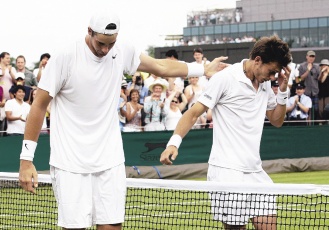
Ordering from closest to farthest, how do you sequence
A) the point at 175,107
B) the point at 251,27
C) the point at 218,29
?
the point at 175,107, the point at 251,27, the point at 218,29

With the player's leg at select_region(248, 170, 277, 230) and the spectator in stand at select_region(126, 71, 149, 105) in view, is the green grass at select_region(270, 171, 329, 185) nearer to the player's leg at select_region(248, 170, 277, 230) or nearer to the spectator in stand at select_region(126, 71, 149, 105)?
the spectator in stand at select_region(126, 71, 149, 105)

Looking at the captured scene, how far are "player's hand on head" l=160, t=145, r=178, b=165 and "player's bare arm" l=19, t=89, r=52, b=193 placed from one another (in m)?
0.99

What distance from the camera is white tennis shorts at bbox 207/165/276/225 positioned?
22.4 feet

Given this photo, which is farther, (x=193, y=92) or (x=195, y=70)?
(x=193, y=92)

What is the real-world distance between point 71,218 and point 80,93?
2.97ft

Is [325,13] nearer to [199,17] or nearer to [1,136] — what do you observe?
[199,17]

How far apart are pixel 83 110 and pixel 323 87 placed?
14.1m

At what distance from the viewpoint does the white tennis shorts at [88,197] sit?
19.8ft

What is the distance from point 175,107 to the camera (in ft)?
53.5

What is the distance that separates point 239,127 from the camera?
690 cm

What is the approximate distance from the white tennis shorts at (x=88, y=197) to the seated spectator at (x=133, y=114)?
32.0 ft

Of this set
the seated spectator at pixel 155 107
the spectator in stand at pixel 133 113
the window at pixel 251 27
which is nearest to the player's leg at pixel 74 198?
the seated spectator at pixel 155 107

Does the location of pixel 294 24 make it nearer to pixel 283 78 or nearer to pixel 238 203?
pixel 283 78

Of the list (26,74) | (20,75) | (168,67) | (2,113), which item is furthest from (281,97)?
(26,74)
